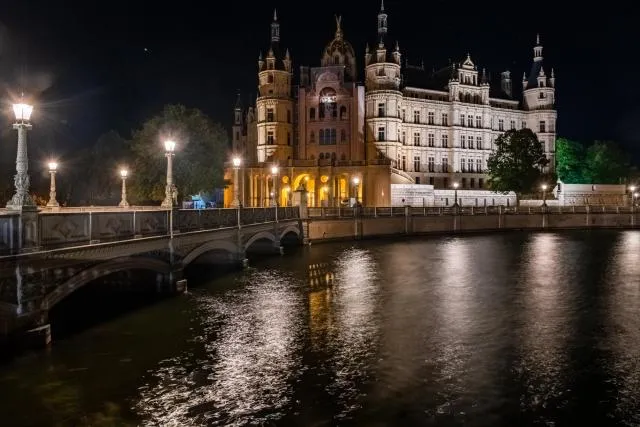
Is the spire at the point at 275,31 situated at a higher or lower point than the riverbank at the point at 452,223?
higher

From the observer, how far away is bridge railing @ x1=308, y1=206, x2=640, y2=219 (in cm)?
5712

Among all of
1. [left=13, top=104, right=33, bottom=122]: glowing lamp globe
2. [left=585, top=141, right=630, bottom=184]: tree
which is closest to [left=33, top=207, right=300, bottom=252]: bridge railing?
[left=13, top=104, right=33, bottom=122]: glowing lamp globe

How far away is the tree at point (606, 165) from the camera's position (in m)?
110

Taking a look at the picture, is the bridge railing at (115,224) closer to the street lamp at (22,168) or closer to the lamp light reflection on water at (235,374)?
the street lamp at (22,168)

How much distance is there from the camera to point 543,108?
104312 mm

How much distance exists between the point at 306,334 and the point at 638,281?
21.3 m

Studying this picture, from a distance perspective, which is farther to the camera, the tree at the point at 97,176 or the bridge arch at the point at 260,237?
the tree at the point at 97,176

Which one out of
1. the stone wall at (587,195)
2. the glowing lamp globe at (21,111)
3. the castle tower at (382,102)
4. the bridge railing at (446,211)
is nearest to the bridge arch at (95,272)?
the glowing lamp globe at (21,111)

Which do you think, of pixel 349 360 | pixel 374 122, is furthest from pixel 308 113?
pixel 349 360

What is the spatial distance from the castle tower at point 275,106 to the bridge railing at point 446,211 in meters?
26.4

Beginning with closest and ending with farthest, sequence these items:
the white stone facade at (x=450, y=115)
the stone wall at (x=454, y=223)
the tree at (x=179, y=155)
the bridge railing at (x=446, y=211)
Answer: the stone wall at (x=454, y=223) < the bridge railing at (x=446, y=211) < the tree at (x=179, y=155) < the white stone facade at (x=450, y=115)

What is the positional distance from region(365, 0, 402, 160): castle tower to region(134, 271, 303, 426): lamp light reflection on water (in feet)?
213

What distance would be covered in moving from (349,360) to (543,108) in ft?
329

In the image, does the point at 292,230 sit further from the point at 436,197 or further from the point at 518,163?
the point at 518,163
